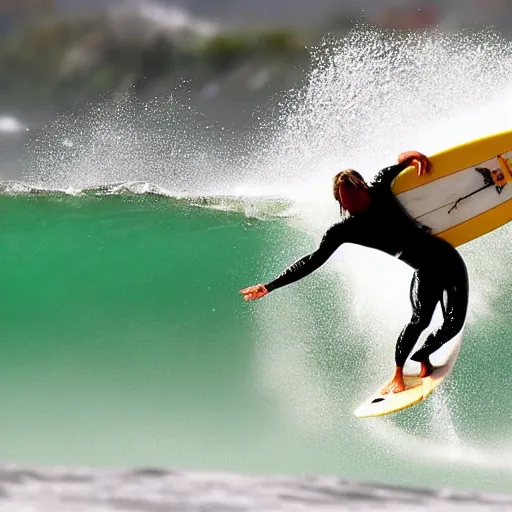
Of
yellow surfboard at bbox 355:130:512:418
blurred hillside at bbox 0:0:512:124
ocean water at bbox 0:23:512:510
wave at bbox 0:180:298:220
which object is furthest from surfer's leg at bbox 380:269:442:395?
blurred hillside at bbox 0:0:512:124

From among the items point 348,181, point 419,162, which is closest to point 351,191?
point 348,181

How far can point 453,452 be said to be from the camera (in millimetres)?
2445

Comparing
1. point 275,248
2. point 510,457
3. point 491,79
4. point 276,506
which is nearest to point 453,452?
point 510,457

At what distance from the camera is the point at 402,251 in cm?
208

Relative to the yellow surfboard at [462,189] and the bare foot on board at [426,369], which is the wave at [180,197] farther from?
the bare foot on board at [426,369]

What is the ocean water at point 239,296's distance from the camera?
2.47 m

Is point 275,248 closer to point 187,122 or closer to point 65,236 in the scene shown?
point 187,122

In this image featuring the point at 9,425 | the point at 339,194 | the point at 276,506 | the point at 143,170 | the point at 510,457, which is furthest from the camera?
the point at 143,170

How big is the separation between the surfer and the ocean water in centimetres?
29

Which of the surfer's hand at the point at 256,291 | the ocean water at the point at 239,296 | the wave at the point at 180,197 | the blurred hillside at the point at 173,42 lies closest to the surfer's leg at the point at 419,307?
the ocean water at the point at 239,296

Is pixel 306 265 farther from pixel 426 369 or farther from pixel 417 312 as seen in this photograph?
pixel 426 369

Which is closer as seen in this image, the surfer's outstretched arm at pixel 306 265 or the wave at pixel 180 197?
the surfer's outstretched arm at pixel 306 265

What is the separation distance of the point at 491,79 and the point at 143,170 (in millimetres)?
1468

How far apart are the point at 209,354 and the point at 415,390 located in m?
0.89
